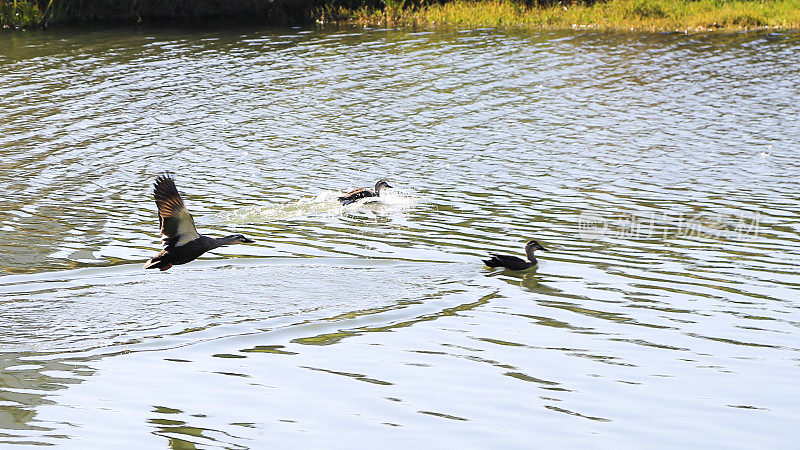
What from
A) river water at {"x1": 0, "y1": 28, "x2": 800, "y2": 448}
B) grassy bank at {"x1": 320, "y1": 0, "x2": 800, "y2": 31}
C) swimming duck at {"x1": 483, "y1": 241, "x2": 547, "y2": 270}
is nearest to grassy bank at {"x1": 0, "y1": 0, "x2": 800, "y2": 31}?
grassy bank at {"x1": 320, "y1": 0, "x2": 800, "y2": 31}

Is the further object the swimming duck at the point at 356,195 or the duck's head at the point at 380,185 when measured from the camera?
the duck's head at the point at 380,185

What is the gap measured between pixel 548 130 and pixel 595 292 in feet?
37.8

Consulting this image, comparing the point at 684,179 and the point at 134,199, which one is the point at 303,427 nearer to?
the point at 134,199

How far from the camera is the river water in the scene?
944 cm

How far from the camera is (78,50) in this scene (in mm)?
35906

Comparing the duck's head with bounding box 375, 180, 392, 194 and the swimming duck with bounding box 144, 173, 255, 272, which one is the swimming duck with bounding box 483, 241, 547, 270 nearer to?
the swimming duck with bounding box 144, 173, 255, 272

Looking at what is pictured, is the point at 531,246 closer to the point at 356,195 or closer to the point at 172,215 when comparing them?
the point at 356,195

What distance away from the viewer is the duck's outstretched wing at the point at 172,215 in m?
11.9

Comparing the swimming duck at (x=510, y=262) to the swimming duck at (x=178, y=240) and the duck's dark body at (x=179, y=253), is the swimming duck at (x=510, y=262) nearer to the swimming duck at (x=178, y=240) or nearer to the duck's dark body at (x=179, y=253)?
the swimming duck at (x=178, y=240)

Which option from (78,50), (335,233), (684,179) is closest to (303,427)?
(335,233)

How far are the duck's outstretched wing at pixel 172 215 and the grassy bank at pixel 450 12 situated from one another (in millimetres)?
29972

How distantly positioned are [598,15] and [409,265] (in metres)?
28.9

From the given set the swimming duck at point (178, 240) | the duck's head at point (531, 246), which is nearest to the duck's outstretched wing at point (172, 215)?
the swimming duck at point (178, 240)

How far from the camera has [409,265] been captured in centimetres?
1418
